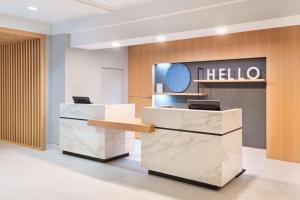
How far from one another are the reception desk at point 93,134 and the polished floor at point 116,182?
22 centimetres

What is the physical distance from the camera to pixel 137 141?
7164 mm

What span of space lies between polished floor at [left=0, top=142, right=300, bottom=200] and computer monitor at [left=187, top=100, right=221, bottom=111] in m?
1.16

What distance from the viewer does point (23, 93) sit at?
6582 millimetres

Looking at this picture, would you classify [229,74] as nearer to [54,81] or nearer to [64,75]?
[64,75]

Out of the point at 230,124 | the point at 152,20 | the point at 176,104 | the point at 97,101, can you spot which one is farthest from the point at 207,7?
the point at 97,101

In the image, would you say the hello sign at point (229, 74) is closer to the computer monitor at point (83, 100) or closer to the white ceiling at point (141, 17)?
the white ceiling at point (141, 17)

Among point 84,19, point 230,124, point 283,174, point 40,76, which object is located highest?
point 84,19

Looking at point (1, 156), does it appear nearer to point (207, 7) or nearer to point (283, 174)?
point (207, 7)

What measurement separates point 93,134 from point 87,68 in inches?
82.8

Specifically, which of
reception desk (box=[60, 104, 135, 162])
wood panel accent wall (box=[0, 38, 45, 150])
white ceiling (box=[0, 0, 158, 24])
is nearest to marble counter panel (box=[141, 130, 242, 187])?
reception desk (box=[60, 104, 135, 162])

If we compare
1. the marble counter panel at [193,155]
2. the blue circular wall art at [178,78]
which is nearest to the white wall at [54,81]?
the blue circular wall art at [178,78]

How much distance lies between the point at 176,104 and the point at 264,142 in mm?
2316

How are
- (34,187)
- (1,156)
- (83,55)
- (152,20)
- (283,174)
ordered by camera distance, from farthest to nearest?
(83,55)
(1,156)
(152,20)
(283,174)
(34,187)

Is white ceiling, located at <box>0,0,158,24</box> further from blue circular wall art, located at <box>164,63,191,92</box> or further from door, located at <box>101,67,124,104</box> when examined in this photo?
blue circular wall art, located at <box>164,63,191,92</box>
